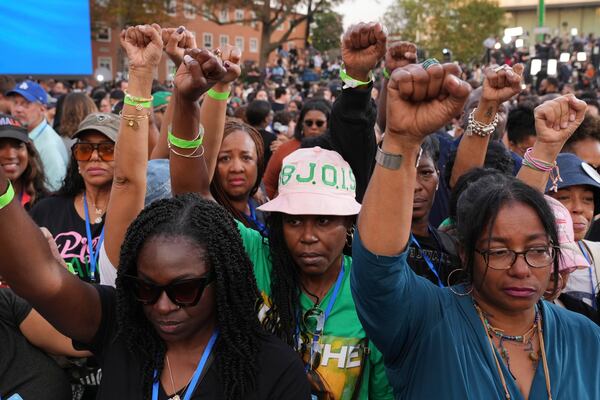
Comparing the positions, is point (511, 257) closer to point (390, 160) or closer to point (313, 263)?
point (390, 160)

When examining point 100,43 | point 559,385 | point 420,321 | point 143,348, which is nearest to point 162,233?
point 143,348

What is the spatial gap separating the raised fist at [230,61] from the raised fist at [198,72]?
0.85 ft

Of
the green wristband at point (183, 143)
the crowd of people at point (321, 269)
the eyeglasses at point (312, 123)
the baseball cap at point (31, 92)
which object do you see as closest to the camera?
the crowd of people at point (321, 269)

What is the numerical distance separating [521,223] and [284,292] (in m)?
0.85

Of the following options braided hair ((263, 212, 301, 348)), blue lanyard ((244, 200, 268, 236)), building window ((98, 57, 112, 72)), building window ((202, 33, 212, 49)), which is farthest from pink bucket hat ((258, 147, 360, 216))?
building window ((202, 33, 212, 49))

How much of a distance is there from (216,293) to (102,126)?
1.63 m

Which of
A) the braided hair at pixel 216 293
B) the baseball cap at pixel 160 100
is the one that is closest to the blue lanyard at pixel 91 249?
the braided hair at pixel 216 293

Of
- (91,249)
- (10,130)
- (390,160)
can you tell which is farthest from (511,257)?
(10,130)

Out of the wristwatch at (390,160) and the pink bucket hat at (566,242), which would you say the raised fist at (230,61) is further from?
the pink bucket hat at (566,242)

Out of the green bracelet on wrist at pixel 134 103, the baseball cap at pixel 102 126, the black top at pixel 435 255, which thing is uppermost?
the green bracelet on wrist at pixel 134 103

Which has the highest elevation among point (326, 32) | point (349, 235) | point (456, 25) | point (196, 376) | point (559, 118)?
point (326, 32)

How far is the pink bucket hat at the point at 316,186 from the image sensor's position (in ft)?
7.88

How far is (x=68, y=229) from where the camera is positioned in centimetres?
314

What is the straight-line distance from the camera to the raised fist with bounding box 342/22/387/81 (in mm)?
2408
